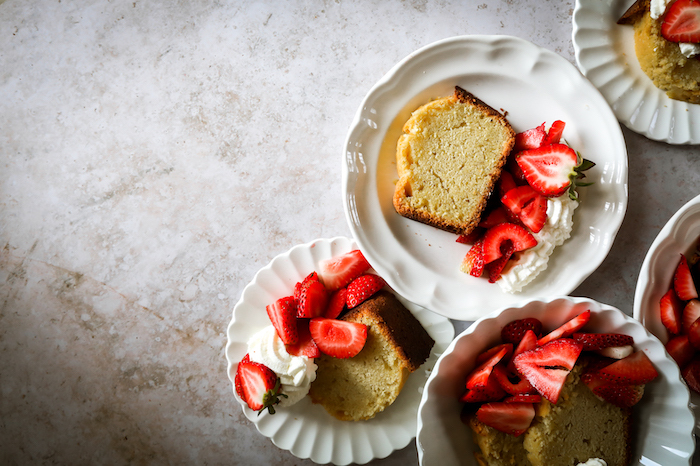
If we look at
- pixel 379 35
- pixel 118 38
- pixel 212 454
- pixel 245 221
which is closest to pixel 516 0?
pixel 379 35

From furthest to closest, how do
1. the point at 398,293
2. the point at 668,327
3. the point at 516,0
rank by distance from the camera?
1. the point at 516,0
2. the point at 398,293
3. the point at 668,327

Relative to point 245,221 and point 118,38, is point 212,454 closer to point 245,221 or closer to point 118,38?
point 245,221

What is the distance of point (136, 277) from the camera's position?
6.80 feet

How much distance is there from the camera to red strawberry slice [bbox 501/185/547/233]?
1.74 meters

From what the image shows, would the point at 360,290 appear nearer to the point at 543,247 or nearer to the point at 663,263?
the point at 543,247

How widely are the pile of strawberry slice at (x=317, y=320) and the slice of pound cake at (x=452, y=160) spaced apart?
36cm

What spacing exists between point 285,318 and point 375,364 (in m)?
0.43

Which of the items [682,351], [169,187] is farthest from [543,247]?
[169,187]

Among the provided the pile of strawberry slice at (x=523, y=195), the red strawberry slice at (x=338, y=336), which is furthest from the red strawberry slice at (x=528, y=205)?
the red strawberry slice at (x=338, y=336)

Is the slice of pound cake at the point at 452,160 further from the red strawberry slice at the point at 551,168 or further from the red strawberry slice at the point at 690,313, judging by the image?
the red strawberry slice at the point at 690,313

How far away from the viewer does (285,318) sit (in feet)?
5.87

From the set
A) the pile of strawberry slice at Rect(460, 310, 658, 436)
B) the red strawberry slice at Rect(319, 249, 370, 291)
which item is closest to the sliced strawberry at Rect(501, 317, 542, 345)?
the pile of strawberry slice at Rect(460, 310, 658, 436)

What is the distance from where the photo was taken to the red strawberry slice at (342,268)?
6.17 feet

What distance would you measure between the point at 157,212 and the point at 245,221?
1.39 ft
